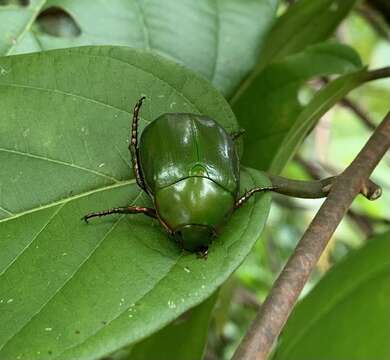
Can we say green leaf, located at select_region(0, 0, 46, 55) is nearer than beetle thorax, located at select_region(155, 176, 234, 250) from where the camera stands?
No

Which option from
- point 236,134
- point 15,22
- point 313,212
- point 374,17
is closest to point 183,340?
point 236,134

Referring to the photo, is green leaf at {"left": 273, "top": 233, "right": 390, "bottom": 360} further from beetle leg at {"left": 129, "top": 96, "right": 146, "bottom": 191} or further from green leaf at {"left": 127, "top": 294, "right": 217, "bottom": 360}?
beetle leg at {"left": 129, "top": 96, "right": 146, "bottom": 191}

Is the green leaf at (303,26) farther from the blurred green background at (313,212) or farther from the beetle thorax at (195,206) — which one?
the blurred green background at (313,212)

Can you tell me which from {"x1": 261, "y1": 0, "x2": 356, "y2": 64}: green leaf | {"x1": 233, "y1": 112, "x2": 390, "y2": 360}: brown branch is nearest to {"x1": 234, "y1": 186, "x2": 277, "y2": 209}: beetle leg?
{"x1": 233, "y1": 112, "x2": 390, "y2": 360}: brown branch

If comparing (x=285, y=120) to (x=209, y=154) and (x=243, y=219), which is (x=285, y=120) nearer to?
(x=209, y=154)

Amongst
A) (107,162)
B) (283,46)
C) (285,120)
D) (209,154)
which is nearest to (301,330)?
(209,154)

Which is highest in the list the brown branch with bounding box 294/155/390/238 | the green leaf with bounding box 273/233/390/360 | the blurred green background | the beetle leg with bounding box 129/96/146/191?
the beetle leg with bounding box 129/96/146/191

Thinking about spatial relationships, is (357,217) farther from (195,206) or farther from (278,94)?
(195,206)
